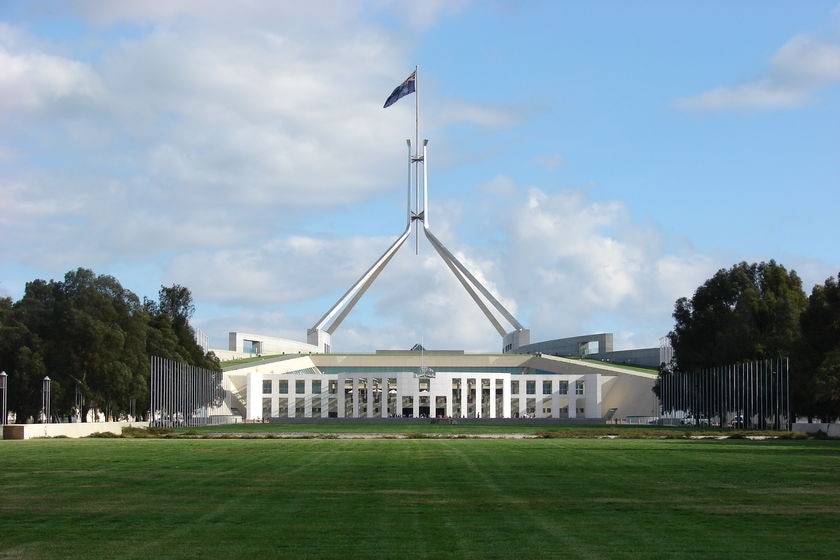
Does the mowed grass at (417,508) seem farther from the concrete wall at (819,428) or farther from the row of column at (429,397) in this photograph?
the row of column at (429,397)

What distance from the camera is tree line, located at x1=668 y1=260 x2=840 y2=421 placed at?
47.9 meters

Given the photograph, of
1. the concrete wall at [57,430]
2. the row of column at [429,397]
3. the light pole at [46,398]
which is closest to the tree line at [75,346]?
the light pole at [46,398]

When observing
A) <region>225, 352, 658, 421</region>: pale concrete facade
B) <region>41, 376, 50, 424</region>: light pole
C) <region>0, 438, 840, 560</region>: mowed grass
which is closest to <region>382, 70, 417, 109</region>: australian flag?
<region>225, 352, 658, 421</region>: pale concrete facade

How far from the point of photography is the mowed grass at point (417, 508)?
10016 mm

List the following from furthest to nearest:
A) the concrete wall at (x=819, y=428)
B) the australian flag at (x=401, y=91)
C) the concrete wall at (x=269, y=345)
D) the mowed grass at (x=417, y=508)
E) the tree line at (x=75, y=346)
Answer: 1. the concrete wall at (x=269, y=345)
2. the australian flag at (x=401, y=91)
3. the tree line at (x=75, y=346)
4. the concrete wall at (x=819, y=428)
5. the mowed grass at (x=417, y=508)

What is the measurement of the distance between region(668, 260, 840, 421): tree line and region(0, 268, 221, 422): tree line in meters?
30.7

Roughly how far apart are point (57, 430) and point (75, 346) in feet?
43.1

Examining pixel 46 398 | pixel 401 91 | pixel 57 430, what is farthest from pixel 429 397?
pixel 57 430

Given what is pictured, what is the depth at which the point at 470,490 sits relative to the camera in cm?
1606

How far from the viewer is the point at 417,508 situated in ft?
44.0

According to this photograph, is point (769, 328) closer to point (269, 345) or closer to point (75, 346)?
point (75, 346)

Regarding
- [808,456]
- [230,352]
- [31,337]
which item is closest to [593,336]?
[230,352]

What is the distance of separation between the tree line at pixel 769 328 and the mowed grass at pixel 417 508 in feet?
84.9

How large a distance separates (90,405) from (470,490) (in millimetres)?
44883
